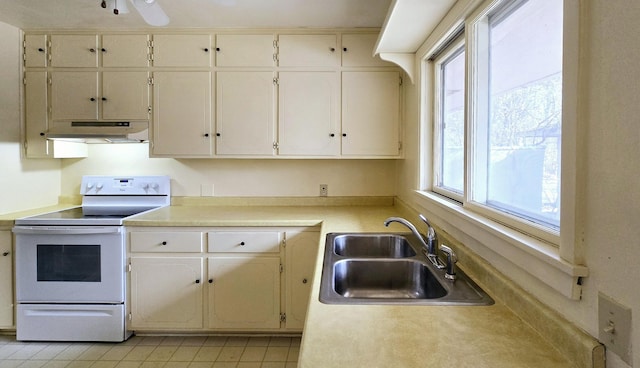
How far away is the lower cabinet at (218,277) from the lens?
2.26 meters

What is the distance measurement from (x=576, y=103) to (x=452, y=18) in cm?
102

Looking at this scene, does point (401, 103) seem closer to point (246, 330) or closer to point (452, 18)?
point (452, 18)

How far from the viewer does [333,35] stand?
2541 mm

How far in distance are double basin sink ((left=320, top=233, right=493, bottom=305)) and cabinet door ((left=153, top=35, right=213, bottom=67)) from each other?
71.2 inches

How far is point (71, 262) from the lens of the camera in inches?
87.8

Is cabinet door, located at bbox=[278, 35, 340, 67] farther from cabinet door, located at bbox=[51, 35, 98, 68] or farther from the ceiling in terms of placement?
cabinet door, located at bbox=[51, 35, 98, 68]

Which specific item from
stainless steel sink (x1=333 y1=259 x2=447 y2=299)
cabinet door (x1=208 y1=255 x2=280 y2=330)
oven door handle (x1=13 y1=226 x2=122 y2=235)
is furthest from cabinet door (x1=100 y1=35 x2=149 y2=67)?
stainless steel sink (x1=333 y1=259 x2=447 y2=299)

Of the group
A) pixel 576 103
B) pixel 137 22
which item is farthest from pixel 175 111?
pixel 576 103

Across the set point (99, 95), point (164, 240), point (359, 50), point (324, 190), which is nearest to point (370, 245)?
point (324, 190)

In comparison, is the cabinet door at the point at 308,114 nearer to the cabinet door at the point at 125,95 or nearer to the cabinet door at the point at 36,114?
the cabinet door at the point at 125,95

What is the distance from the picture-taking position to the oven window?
7.31 feet

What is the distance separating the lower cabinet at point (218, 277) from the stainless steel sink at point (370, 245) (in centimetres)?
48

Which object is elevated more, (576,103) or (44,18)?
(44,18)

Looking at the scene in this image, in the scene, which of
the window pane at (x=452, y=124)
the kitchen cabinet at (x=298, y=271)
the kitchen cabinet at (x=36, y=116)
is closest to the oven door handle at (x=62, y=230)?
the kitchen cabinet at (x=36, y=116)
